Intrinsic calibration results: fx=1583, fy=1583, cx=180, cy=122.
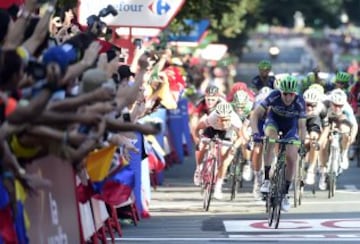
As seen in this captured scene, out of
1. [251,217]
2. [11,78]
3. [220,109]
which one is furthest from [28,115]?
[220,109]

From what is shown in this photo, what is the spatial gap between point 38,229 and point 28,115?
249 cm

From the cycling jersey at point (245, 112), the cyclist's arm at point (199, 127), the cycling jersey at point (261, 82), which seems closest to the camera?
the cyclist's arm at point (199, 127)

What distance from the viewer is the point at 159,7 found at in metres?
23.1

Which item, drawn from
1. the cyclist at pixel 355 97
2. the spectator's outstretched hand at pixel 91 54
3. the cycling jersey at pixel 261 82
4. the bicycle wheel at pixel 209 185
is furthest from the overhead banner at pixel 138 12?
the cyclist at pixel 355 97

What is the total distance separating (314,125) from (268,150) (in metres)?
3.61

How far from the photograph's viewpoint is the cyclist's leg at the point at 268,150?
19938mm

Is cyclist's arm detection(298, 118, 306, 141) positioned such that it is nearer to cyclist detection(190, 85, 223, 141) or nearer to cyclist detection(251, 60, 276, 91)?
cyclist detection(190, 85, 223, 141)

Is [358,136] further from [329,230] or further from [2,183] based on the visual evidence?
[2,183]

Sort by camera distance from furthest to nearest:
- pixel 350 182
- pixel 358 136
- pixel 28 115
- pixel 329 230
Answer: pixel 358 136 < pixel 350 182 < pixel 329 230 < pixel 28 115

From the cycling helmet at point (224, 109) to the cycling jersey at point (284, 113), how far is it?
84.4 inches

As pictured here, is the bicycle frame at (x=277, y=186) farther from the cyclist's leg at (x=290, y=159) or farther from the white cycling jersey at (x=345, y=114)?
the white cycling jersey at (x=345, y=114)

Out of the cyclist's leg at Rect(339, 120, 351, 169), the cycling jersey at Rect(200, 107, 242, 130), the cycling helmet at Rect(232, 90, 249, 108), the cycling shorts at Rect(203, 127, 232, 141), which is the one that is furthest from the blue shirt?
the cyclist's leg at Rect(339, 120, 351, 169)

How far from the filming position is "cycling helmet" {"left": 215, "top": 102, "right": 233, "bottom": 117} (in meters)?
22.2

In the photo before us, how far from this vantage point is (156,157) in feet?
76.6
